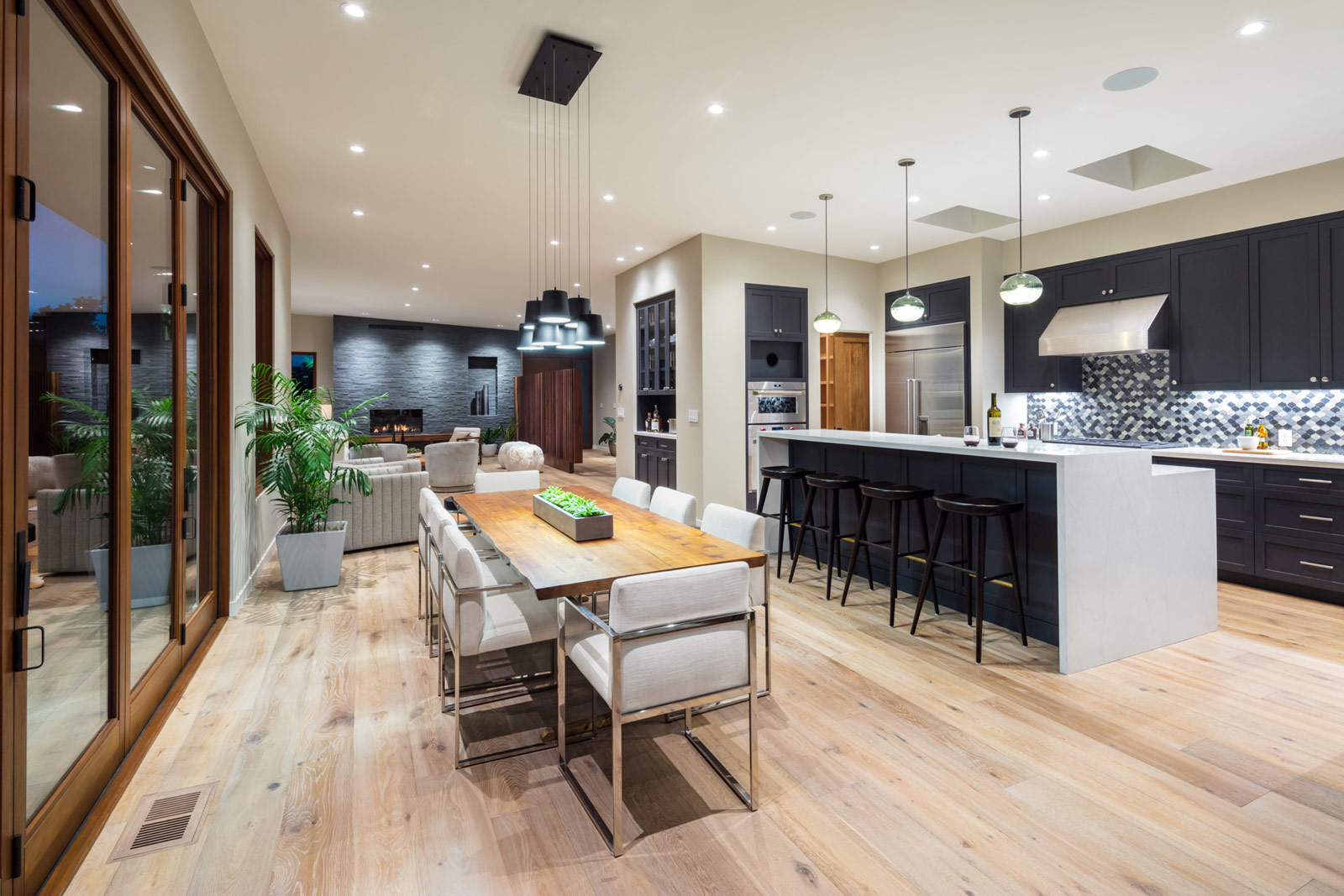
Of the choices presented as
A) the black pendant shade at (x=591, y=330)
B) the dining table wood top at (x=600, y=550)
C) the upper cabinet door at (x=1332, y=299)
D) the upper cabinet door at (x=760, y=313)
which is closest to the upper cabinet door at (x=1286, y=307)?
the upper cabinet door at (x=1332, y=299)

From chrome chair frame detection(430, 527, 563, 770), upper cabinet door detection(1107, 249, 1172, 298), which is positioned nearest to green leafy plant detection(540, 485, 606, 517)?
chrome chair frame detection(430, 527, 563, 770)

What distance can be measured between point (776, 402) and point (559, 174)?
328 centimetres

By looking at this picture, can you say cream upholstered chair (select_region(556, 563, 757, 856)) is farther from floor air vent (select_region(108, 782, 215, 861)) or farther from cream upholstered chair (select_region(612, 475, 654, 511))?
cream upholstered chair (select_region(612, 475, 654, 511))

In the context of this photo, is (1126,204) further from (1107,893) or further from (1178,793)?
(1107,893)

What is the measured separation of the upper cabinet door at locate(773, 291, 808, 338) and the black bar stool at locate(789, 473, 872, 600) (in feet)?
8.32

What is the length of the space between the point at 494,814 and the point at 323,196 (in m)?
5.40

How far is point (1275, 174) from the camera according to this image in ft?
15.5

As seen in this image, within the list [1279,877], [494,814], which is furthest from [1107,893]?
[494,814]

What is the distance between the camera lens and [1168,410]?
5594 millimetres

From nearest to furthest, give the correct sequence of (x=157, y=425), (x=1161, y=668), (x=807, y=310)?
(x=157, y=425), (x=1161, y=668), (x=807, y=310)

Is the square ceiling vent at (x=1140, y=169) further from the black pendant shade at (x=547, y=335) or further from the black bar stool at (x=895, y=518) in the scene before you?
the black pendant shade at (x=547, y=335)

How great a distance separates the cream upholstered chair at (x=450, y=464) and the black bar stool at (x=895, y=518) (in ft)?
18.7

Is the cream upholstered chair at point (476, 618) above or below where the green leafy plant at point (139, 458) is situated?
below

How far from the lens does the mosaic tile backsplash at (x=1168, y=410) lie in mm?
4699
